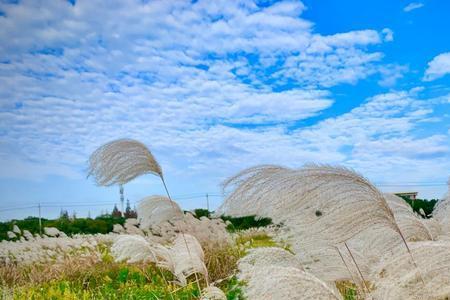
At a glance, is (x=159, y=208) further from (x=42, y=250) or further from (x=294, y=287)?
(x=42, y=250)

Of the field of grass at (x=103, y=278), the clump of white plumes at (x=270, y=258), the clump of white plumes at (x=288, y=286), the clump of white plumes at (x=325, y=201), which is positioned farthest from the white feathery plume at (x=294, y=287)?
the field of grass at (x=103, y=278)

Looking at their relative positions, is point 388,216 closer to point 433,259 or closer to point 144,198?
point 433,259

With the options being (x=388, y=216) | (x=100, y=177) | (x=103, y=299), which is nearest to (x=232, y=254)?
(x=103, y=299)

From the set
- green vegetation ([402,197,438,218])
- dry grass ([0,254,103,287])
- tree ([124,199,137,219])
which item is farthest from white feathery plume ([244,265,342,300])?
tree ([124,199,137,219])

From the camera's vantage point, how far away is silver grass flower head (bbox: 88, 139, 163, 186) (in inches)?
162

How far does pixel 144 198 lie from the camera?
4902 millimetres

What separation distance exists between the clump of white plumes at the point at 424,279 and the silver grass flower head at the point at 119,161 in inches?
87.8

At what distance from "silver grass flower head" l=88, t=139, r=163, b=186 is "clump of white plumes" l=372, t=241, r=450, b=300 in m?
2.23

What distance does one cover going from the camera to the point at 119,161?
415 cm

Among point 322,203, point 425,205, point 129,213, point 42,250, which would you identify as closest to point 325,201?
point 322,203

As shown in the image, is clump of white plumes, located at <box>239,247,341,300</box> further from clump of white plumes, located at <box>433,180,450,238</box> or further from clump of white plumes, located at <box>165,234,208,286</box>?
clump of white plumes, located at <box>433,180,450,238</box>

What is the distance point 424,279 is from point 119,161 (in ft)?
7.73

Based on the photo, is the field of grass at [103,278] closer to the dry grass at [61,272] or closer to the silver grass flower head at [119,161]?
the dry grass at [61,272]

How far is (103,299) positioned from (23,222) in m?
12.3
